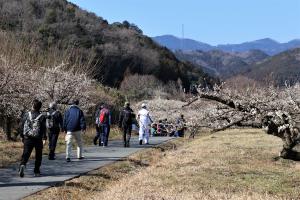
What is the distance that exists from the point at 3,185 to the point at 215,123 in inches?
197

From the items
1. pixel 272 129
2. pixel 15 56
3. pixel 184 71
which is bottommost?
pixel 272 129

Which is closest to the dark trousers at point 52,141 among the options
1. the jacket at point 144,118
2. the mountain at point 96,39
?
the jacket at point 144,118

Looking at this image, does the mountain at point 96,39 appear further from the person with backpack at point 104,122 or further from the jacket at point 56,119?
the jacket at point 56,119

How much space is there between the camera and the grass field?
35.3ft

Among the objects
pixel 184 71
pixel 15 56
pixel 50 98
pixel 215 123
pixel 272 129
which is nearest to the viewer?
pixel 215 123

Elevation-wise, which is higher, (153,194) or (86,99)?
(86,99)

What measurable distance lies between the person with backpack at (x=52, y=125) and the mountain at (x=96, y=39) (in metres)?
39.8

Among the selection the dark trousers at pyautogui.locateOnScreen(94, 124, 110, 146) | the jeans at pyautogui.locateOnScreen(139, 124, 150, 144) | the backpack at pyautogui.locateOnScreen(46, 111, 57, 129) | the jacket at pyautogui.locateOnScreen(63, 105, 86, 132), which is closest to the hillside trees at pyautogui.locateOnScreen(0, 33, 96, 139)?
the dark trousers at pyautogui.locateOnScreen(94, 124, 110, 146)

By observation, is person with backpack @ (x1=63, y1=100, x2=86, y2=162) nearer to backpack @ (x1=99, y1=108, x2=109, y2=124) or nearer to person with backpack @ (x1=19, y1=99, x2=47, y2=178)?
person with backpack @ (x1=19, y1=99, x2=47, y2=178)

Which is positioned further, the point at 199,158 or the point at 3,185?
the point at 199,158

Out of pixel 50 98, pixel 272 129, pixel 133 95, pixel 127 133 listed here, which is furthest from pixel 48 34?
pixel 272 129

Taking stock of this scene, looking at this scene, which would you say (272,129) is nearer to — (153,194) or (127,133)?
(153,194)

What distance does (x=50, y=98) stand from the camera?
86.9ft

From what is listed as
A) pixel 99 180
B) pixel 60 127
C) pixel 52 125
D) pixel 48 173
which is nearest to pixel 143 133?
pixel 60 127
